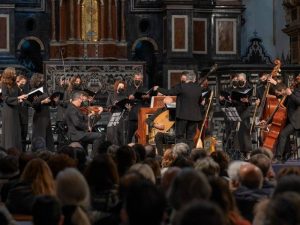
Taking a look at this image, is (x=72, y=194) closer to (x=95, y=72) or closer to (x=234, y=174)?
(x=234, y=174)

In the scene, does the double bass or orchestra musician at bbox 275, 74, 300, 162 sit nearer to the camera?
orchestra musician at bbox 275, 74, 300, 162

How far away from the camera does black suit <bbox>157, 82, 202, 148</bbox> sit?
55.5 ft

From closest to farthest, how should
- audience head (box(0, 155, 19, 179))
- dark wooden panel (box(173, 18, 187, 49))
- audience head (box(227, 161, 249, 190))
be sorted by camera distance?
1. audience head (box(227, 161, 249, 190))
2. audience head (box(0, 155, 19, 179))
3. dark wooden panel (box(173, 18, 187, 49))

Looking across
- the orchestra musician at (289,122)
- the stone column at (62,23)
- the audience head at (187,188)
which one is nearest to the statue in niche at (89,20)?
the stone column at (62,23)

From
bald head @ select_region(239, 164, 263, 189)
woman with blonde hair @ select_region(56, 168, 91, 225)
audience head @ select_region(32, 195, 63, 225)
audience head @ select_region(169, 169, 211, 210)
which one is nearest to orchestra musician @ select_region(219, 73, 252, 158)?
bald head @ select_region(239, 164, 263, 189)

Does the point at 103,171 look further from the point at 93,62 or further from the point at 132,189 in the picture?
the point at 93,62

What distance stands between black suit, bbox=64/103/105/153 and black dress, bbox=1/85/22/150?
920mm

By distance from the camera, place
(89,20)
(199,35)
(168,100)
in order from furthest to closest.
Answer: (199,35) → (89,20) → (168,100)

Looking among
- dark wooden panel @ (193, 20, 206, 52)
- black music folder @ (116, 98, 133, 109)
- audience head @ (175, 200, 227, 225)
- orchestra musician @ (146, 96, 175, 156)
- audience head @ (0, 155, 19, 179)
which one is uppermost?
dark wooden panel @ (193, 20, 206, 52)

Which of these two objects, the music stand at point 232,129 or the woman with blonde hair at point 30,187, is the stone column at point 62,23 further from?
the woman with blonde hair at point 30,187

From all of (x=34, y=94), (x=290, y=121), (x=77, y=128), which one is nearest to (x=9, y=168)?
(x=34, y=94)

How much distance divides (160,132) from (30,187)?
31.6ft

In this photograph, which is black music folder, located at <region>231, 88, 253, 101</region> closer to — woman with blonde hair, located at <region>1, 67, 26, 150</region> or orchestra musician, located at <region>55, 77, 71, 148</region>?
orchestra musician, located at <region>55, 77, 71, 148</region>

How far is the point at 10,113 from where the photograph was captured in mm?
16531
